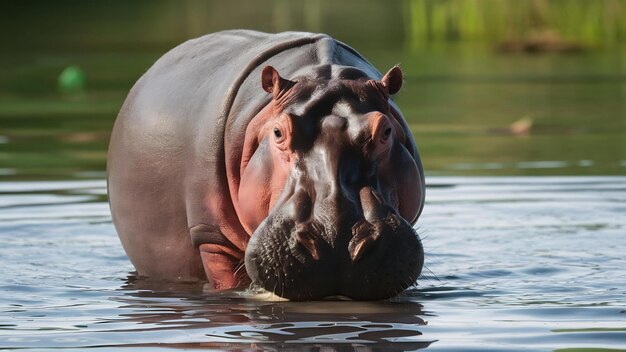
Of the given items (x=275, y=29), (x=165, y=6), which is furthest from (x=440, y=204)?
(x=165, y=6)

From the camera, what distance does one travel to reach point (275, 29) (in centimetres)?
2550

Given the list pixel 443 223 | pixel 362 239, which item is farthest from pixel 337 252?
pixel 443 223

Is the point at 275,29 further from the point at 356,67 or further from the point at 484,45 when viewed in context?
the point at 356,67

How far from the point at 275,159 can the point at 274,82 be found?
0.31m

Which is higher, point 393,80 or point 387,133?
point 393,80

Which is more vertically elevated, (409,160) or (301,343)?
(409,160)

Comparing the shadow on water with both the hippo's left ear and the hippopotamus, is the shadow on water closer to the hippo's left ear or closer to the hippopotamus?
the hippopotamus

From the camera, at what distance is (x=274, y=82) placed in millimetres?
5504

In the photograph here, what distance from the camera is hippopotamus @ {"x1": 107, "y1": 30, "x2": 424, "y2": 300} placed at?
16.7ft

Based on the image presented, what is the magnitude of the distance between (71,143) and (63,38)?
1611 cm

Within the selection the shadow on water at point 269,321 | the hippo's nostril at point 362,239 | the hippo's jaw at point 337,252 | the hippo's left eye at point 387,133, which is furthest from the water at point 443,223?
the hippo's left eye at point 387,133

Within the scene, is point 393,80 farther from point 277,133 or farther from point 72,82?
point 72,82

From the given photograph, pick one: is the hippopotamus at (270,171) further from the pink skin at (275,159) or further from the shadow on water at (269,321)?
the shadow on water at (269,321)

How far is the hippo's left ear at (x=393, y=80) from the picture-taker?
5.53 m
